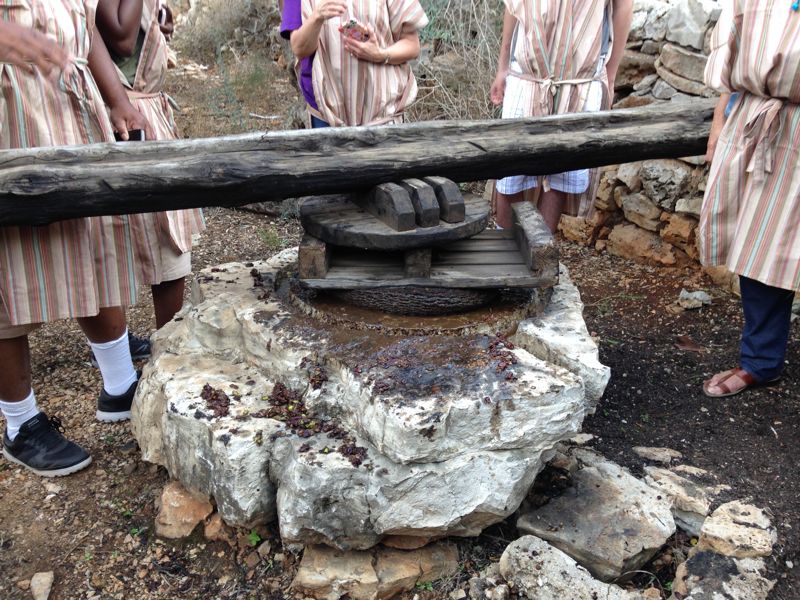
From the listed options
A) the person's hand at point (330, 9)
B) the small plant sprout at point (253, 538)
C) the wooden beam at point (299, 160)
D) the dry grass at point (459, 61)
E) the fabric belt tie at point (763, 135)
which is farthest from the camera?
the dry grass at point (459, 61)

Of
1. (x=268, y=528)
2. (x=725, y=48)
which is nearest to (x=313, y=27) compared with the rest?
(x=725, y=48)

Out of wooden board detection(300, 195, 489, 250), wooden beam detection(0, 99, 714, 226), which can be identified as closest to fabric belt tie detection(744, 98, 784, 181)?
wooden beam detection(0, 99, 714, 226)

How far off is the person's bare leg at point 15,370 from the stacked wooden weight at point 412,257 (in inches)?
42.4

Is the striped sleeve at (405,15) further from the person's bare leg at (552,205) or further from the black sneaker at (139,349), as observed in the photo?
the black sneaker at (139,349)

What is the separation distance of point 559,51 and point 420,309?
4.98 feet

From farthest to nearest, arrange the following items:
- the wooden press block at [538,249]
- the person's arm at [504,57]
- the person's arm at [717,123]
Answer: the person's arm at [504,57]
the person's arm at [717,123]
the wooden press block at [538,249]

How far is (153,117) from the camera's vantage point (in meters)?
2.92

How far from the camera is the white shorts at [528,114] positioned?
3277 millimetres

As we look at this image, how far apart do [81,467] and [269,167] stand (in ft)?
4.57

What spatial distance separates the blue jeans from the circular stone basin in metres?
0.97

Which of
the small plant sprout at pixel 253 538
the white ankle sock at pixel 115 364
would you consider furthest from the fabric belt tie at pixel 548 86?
the small plant sprout at pixel 253 538

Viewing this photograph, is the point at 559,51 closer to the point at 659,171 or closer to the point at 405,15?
the point at 405,15

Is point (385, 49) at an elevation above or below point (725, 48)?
below

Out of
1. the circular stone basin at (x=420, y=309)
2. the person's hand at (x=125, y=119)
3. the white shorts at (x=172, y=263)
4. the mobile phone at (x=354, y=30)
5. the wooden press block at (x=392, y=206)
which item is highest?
the mobile phone at (x=354, y=30)
